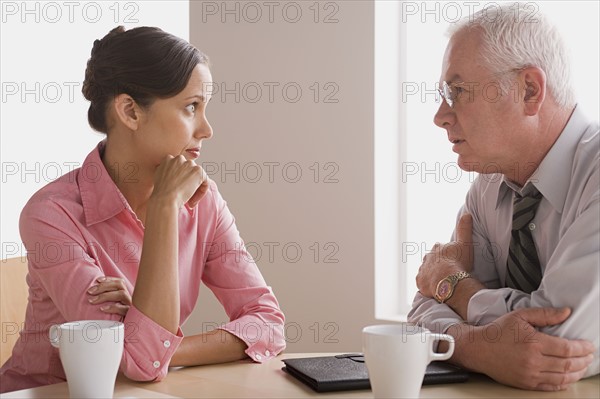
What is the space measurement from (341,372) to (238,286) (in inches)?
23.1

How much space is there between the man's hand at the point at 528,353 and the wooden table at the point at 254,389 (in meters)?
0.02

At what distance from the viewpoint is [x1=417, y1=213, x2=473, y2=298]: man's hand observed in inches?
67.9

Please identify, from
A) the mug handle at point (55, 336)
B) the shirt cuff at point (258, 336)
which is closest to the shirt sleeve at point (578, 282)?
the shirt cuff at point (258, 336)

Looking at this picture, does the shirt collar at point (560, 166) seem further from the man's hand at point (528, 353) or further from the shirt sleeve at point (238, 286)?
the shirt sleeve at point (238, 286)

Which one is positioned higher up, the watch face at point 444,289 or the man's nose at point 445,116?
the man's nose at point 445,116

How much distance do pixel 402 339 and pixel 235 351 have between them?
Answer: 0.52m

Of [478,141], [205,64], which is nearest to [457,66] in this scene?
[478,141]

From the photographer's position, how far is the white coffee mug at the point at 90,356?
4.01ft

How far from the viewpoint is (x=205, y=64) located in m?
1.96

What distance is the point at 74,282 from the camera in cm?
162

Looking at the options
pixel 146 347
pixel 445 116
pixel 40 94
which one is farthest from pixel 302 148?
pixel 146 347

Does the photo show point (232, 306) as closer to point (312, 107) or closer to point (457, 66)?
point (457, 66)

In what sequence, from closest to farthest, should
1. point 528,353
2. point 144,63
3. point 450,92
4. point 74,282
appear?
point 528,353, point 74,282, point 450,92, point 144,63

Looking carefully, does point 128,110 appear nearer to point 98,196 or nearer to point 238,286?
point 98,196
